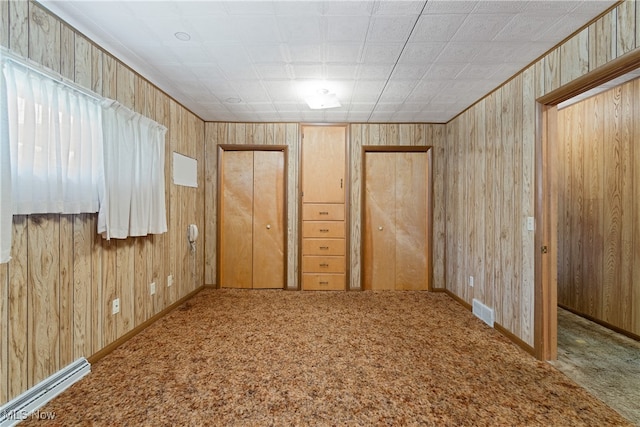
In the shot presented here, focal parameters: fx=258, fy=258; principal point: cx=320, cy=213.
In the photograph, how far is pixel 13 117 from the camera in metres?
1.40

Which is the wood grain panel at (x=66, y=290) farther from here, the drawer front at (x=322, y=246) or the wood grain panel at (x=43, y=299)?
the drawer front at (x=322, y=246)

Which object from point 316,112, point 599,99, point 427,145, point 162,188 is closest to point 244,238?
point 162,188

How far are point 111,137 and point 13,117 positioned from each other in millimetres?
643

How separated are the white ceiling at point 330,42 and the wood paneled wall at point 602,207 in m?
1.27

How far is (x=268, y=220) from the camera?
3.87m

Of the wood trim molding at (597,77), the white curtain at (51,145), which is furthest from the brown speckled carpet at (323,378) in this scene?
the wood trim molding at (597,77)

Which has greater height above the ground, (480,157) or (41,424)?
(480,157)

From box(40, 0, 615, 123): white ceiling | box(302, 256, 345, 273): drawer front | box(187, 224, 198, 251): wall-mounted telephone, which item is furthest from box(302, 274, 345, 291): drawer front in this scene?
box(40, 0, 615, 123): white ceiling

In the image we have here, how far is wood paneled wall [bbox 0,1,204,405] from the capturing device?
1.46 metres

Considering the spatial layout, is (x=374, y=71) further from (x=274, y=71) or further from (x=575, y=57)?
(x=575, y=57)

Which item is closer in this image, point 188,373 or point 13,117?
point 13,117

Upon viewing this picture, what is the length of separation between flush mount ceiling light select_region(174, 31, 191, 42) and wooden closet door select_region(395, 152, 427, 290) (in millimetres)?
3015

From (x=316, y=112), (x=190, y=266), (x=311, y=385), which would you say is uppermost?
(x=316, y=112)

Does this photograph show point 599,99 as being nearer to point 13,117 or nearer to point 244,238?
point 244,238
